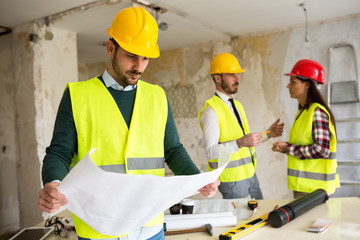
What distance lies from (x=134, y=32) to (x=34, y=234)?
1108 millimetres

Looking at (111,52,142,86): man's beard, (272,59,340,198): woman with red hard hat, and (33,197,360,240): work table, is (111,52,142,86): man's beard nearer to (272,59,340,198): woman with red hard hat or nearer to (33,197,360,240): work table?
(33,197,360,240): work table

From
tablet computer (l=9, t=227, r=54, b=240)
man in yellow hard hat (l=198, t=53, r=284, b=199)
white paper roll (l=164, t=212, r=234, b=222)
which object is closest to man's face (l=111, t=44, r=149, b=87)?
white paper roll (l=164, t=212, r=234, b=222)

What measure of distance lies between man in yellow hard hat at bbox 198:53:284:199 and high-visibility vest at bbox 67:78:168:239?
1.30 meters

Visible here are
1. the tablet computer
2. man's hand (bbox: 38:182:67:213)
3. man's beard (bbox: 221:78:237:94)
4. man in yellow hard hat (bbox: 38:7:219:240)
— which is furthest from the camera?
man's beard (bbox: 221:78:237:94)

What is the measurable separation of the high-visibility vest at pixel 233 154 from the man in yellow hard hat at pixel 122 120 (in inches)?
51.3

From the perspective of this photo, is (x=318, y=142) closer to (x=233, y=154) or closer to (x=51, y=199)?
(x=233, y=154)

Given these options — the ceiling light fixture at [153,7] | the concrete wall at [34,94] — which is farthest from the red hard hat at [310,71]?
the concrete wall at [34,94]

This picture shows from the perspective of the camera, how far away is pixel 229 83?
115 inches

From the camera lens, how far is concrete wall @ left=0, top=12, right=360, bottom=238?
3.58m

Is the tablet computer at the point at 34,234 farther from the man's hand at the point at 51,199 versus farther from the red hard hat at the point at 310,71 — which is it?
the red hard hat at the point at 310,71

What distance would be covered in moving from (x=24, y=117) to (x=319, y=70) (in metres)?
3.14

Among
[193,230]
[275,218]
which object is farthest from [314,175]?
[193,230]

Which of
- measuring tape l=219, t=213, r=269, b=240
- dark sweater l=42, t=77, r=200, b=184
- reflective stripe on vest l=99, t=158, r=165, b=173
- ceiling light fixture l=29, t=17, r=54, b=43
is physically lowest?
measuring tape l=219, t=213, r=269, b=240

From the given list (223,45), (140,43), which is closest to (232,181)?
(140,43)
